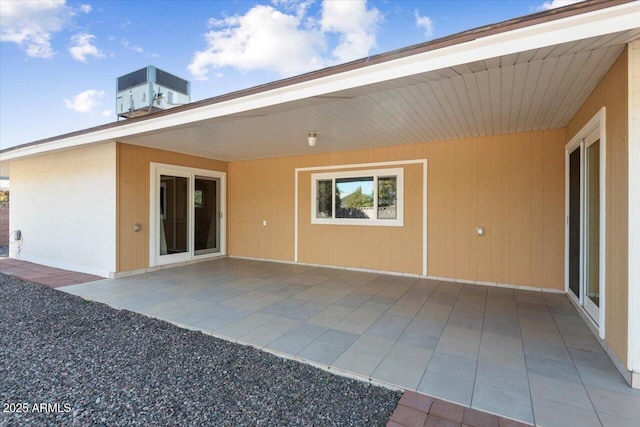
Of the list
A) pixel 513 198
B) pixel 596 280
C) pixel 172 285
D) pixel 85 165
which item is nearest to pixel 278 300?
pixel 172 285

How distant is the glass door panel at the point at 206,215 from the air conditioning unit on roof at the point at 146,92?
1.67 metres

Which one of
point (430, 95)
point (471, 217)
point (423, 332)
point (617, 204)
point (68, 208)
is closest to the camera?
point (617, 204)

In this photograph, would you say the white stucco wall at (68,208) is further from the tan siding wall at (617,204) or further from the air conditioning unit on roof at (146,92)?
the tan siding wall at (617,204)

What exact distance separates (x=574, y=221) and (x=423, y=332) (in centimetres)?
272

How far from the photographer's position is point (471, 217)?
16.4 ft

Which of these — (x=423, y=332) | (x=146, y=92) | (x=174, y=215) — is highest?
(x=146, y=92)

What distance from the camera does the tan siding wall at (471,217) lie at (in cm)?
451

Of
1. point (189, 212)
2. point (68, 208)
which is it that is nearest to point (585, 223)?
point (189, 212)

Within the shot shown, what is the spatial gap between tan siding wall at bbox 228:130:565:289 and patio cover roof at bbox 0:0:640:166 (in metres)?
0.32

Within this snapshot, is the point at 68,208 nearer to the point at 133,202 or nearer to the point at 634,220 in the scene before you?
the point at 133,202

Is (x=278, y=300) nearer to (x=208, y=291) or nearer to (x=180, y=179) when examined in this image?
(x=208, y=291)

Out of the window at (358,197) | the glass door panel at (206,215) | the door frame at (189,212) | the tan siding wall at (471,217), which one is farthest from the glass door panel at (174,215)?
the window at (358,197)

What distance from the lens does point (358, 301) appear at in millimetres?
4027

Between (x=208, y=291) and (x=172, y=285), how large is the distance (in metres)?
0.79
